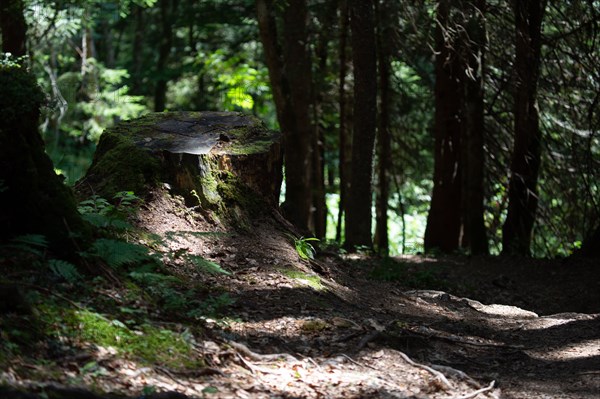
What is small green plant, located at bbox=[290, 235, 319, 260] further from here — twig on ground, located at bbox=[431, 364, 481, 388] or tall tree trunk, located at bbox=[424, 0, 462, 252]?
tall tree trunk, located at bbox=[424, 0, 462, 252]

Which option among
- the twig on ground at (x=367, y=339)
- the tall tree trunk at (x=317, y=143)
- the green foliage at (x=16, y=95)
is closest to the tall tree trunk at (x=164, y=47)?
the tall tree trunk at (x=317, y=143)

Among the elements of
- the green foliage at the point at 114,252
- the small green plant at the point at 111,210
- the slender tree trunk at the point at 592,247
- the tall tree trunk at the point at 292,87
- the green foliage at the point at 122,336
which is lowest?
the green foliage at the point at 122,336

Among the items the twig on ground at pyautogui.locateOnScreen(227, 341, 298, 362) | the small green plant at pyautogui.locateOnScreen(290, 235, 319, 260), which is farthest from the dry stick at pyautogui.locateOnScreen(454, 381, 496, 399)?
the small green plant at pyautogui.locateOnScreen(290, 235, 319, 260)

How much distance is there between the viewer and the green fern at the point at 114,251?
18.6ft

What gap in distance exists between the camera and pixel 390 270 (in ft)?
35.7

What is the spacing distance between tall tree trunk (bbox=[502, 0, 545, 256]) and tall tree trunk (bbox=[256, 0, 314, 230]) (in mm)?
4060

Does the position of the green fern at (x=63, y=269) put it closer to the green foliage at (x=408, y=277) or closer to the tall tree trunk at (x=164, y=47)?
the green foliage at (x=408, y=277)

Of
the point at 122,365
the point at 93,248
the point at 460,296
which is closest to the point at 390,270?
the point at 460,296

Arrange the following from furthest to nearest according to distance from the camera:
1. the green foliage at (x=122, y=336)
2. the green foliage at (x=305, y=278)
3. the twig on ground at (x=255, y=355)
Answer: the green foliage at (x=305, y=278)
the twig on ground at (x=255, y=355)
the green foliage at (x=122, y=336)

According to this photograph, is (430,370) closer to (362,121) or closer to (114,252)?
(114,252)

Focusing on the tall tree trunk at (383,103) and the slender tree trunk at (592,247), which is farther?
the tall tree trunk at (383,103)

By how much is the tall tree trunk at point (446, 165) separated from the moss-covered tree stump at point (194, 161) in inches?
271

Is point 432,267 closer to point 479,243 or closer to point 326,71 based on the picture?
point 479,243

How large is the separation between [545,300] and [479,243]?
388 centimetres
